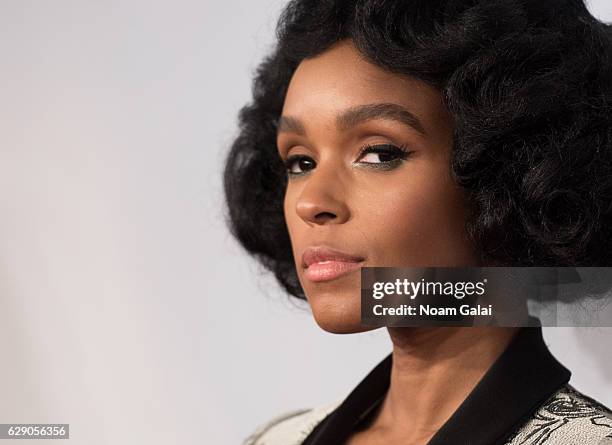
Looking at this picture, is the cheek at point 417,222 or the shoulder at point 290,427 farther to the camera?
the shoulder at point 290,427

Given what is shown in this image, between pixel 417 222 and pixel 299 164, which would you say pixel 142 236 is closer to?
pixel 299 164

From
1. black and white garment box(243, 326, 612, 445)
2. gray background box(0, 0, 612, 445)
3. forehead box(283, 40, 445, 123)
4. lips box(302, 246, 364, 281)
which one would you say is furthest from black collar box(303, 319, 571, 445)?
gray background box(0, 0, 612, 445)

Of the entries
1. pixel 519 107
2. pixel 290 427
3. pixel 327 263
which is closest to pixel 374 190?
pixel 327 263

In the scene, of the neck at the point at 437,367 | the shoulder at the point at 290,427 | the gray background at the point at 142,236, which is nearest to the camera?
the neck at the point at 437,367

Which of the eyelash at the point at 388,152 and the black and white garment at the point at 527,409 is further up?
the eyelash at the point at 388,152

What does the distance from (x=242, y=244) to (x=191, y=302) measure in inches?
10.8

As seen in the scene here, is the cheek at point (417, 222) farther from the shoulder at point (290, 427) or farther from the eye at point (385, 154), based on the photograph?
the shoulder at point (290, 427)

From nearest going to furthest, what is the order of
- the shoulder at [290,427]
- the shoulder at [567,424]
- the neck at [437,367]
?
the shoulder at [567,424] < the neck at [437,367] < the shoulder at [290,427]

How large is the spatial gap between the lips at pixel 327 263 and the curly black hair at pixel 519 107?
0.58 feet

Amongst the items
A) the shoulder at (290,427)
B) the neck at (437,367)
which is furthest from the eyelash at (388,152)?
the shoulder at (290,427)

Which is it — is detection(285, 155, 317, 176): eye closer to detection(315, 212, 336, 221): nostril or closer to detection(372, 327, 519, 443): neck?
detection(315, 212, 336, 221): nostril

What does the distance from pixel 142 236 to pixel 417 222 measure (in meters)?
0.86

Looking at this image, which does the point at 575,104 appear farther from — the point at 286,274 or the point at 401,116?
the point at 286,274

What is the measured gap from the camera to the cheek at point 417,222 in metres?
1.34
